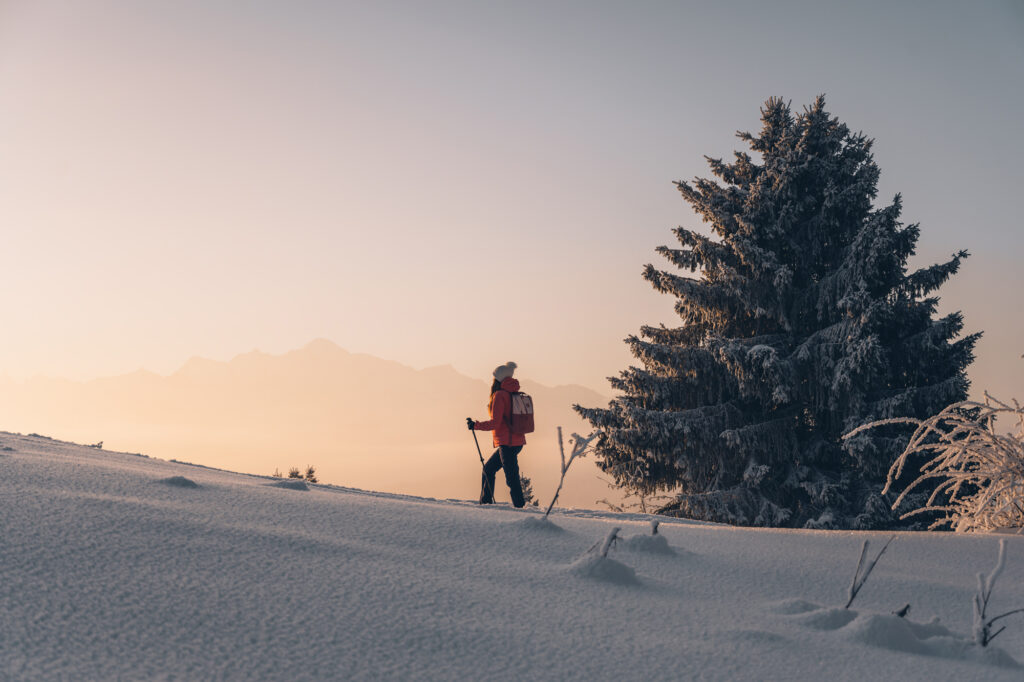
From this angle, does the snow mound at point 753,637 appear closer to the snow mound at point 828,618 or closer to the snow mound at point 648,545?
the snow mound at point 828,618

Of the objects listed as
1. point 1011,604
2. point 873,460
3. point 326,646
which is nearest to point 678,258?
point 873,460

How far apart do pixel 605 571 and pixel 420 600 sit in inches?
29.0

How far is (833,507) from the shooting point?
10883 millimetres

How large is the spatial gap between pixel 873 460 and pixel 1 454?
10750 millimetres

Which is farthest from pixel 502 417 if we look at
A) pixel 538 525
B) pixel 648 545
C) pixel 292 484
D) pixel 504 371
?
pixel 648 545

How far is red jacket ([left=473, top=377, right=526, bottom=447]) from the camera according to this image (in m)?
7.36

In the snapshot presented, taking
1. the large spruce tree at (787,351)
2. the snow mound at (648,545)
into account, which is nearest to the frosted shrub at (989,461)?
the snow mound at (648,545)

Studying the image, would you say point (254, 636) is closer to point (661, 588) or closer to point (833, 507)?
point (661, 588)

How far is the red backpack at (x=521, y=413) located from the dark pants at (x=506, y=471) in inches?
8.1

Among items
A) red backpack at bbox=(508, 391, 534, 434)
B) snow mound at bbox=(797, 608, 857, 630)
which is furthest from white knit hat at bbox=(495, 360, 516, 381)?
snow mound at bbox=(797, 608, 857, 630)

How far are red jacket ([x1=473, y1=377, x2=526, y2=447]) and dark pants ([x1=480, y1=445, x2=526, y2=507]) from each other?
79 millimetres

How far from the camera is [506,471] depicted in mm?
7492

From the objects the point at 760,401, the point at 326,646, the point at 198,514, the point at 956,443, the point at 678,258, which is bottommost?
the point at 326,646

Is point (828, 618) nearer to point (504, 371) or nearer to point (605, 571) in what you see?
point (605, 571)
